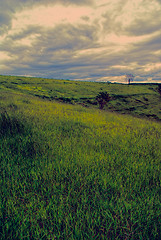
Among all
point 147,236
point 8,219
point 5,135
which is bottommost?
point 147,236

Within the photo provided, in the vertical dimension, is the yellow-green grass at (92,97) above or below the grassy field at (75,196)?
above

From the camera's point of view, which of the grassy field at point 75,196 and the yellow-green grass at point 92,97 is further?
the yellow-green grass at point 92,97

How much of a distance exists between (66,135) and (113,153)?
2.36 m

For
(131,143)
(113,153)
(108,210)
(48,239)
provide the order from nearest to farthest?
1. (48,239)
2. (108,210)
3. (113,153)
4. (131,143)

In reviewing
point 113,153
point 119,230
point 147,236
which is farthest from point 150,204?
point 113,153

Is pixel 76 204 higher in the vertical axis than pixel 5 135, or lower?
lower

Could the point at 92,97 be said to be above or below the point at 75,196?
above

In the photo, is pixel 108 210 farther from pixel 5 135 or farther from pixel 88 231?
pixel 5 135

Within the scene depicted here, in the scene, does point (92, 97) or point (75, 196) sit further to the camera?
point (92, 97)

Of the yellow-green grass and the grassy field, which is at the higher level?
the yellow-green grass

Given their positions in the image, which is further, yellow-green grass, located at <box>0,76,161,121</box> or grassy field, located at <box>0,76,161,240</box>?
yellow-green grass, located at <box>0,76,161,121</box>

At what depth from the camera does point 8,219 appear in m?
1.93

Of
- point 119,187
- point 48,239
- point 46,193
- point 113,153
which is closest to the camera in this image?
point 48,239

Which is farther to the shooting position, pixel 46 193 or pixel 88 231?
pixel 46 193
